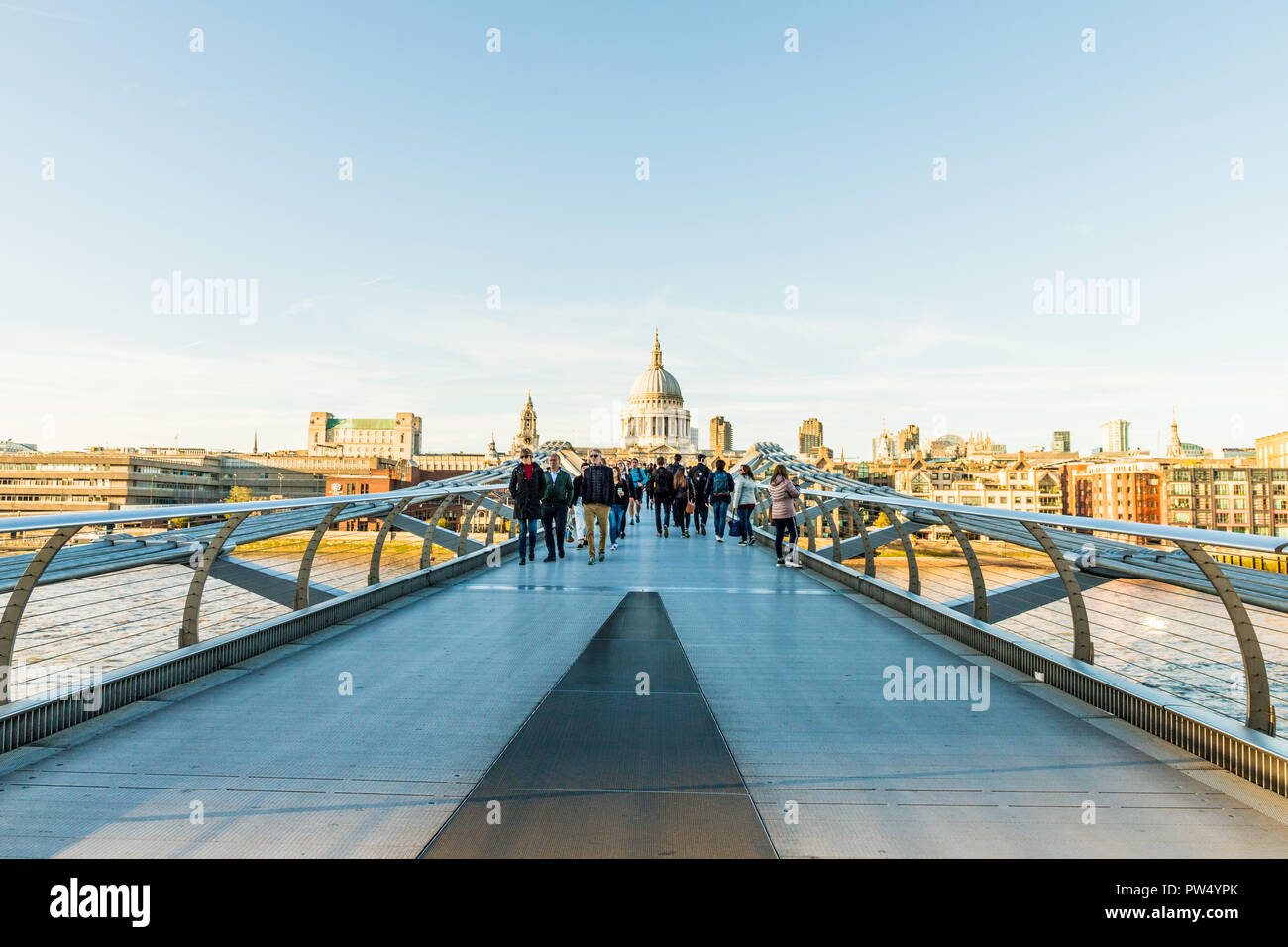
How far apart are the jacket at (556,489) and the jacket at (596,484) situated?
0.28m

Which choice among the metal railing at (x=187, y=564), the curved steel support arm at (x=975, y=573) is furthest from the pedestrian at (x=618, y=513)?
the curved steel support arm at (x=975, y=573)

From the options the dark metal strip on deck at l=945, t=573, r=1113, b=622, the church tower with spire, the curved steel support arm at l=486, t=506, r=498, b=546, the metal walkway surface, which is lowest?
the metal walkway surface

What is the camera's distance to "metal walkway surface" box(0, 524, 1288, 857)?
9.61 ft

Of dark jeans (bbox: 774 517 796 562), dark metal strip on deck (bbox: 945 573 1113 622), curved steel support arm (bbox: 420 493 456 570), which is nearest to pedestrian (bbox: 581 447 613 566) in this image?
dark jeans (bbox: 774 517 796 562)

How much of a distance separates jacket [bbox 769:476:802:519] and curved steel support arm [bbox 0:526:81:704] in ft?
29.4

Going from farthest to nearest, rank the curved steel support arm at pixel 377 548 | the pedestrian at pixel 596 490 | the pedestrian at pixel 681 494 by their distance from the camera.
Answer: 1. the pedestrian at pixel 681 494
2. the pedestrian at pixel 596 490
3. the curved steel support arm at pixel 377 548

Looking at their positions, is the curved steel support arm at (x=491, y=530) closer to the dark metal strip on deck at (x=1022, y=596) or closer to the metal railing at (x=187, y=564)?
the metal railing at (x=187, y=564)

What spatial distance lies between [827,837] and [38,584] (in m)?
3.89

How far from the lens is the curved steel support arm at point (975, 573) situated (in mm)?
6398

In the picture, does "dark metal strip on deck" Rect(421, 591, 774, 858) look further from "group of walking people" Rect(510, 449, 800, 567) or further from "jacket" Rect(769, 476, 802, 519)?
"jacket" Rect(769, 476, 802, 519)
